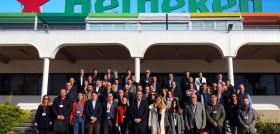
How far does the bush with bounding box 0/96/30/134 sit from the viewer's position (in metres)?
8.55

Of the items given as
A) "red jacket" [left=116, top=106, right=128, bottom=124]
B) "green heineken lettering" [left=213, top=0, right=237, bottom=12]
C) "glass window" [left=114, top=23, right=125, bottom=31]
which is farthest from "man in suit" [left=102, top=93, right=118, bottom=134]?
"green heineken lettering" [left=213, top=0, right=237, bottom=12]

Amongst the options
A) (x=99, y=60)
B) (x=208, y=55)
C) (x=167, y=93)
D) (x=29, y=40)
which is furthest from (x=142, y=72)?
(x=167, y=93)

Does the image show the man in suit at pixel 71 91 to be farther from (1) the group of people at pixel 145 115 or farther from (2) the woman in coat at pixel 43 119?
(2) the woman in coat at pixel 43 119

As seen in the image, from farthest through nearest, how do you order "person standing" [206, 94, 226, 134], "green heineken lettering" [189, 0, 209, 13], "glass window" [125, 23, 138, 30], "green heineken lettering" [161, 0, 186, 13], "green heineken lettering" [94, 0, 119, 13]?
"green heineken lettering" [94, 0, 119, 13] → "green heineken lettering" [189, 0, 209, 13] → "green heineken lettering" [161, 0, 186, 13] → "glass window" [125, 23, 138, 30] → "person standing" [206, 94, 226, 134]

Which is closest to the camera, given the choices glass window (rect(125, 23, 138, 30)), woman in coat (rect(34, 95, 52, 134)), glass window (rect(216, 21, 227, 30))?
woman in coat (rect(34, 95, 52, 134))

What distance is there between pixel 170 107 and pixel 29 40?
8581mm

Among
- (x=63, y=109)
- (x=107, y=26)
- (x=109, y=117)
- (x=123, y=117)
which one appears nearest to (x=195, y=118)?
(x=123, y=117)

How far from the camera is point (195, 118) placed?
6.33 m

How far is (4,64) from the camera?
15477 millimetres

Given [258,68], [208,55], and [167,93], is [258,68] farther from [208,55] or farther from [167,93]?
[167,93]

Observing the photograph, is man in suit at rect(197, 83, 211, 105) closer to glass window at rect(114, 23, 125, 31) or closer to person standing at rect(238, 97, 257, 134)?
person standing at rect(238, 97, 257, 134)

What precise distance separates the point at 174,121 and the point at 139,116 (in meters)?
0.97

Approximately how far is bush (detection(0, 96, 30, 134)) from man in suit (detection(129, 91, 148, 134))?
5.19m

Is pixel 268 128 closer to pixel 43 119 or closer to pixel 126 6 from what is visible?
pixel 43 119
